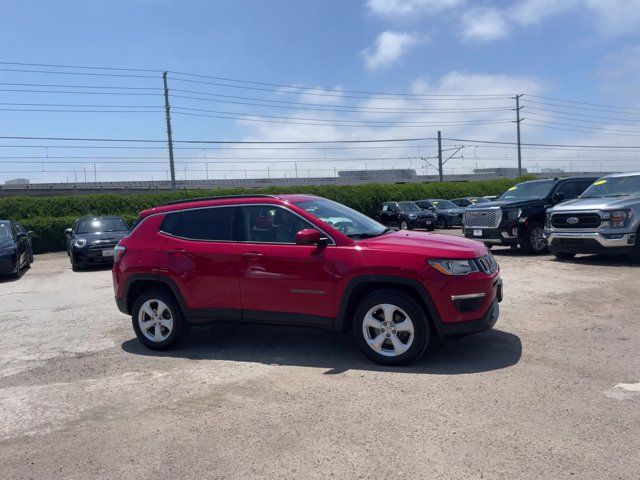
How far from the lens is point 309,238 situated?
539 centimetres

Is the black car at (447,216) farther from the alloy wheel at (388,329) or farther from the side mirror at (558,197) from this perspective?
the alloy wheel at (388,329)

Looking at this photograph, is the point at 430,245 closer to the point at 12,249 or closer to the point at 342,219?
the point at 342,219

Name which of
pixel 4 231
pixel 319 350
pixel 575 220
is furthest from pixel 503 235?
pixel 4 231

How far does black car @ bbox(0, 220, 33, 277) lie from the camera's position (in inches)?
514

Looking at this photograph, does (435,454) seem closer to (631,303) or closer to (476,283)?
(476,283)

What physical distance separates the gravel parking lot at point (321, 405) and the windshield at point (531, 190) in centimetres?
727

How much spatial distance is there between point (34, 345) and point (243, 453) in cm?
439

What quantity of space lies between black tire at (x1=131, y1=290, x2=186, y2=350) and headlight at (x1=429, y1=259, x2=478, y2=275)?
9.81 ft

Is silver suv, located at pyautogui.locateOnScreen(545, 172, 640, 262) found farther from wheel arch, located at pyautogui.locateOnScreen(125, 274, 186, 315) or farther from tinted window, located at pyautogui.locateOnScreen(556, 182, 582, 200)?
wheel arch, located at pyautogui.locateOnScreen(125, 274, 186, 315)

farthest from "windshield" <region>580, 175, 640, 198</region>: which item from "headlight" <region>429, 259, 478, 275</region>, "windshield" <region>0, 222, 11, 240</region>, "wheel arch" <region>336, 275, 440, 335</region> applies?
"windshield" <region>0, 222, 11, 240</region>

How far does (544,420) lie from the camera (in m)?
4.04

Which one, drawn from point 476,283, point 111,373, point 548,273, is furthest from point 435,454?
point 548,273

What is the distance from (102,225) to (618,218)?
531 inches

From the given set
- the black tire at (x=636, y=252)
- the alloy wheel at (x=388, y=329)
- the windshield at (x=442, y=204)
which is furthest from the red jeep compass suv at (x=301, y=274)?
the windshield at (x=442, y=204)
